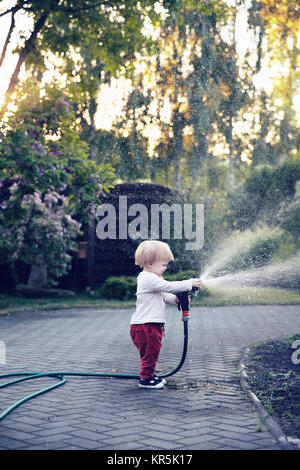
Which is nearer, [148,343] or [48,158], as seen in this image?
[148,343]

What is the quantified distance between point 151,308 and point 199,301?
8370mm

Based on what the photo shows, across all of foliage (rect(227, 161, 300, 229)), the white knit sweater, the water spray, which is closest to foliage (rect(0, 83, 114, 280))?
the water spray

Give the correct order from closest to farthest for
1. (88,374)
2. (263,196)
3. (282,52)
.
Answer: (88,374)
(263,196)
(282,52)

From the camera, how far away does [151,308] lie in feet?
16.2

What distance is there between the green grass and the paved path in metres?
3.44

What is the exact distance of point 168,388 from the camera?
15.9ft

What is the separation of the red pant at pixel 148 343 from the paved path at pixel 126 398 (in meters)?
0.21

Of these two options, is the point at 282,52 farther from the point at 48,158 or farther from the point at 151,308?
the point at 151,308

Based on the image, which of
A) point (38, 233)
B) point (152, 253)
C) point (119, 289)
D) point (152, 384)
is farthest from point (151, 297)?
point (119, 289)

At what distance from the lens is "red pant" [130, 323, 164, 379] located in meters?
4.87

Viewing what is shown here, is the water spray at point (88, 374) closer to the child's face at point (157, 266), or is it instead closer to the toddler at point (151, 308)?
the toddler at point (151, 308)

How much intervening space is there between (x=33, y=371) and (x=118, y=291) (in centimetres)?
832

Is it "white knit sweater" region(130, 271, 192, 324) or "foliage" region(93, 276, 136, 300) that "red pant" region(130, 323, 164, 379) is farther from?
"foliage" region(93, 276, 136, 300)
